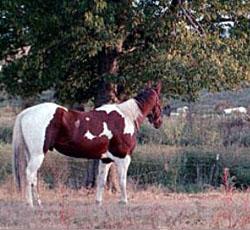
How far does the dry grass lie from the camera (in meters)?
9.22

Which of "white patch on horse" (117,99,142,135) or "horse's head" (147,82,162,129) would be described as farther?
"horse's head" (147,82,162,129)

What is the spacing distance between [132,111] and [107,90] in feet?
9.91

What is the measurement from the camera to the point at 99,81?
15578mm

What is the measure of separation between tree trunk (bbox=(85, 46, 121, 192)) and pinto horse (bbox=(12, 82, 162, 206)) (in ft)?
8.70

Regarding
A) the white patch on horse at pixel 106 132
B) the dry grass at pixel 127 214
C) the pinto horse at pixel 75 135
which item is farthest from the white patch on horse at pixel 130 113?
the dry grass at pixel 127 214

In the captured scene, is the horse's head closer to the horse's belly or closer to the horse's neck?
the horse's neck

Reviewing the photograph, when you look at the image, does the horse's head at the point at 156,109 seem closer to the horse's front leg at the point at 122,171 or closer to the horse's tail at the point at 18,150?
the horse's front leg at the point at 122,171

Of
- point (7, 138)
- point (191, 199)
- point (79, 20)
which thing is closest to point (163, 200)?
point (191, 199)

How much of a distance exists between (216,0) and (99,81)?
3221 millimetres

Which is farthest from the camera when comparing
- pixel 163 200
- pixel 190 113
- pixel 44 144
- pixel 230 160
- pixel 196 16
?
pixel 190 113

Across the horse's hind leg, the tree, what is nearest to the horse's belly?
the horse's hind leg

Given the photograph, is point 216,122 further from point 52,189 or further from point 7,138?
point 52,189

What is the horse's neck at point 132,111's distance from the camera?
40.2ft

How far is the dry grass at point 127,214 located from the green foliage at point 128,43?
9.34 feet
